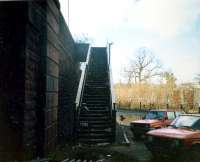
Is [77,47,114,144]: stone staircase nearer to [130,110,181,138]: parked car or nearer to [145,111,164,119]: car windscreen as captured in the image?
[130,110,181,138]: parked car

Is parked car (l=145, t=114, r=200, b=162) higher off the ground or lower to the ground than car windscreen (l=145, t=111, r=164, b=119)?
lower

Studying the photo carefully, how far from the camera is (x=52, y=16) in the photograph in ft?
35.4

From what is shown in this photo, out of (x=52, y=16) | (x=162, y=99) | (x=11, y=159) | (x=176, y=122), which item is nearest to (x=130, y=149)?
(x=176, y=122)

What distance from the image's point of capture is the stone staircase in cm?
1570

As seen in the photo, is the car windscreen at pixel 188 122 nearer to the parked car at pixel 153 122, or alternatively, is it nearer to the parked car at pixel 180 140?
the parked car at pixel 180 140

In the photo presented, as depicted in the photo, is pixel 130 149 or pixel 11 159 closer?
pixel 11 159

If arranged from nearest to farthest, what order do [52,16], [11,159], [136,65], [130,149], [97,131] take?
[11,159] < [52,16] < [130,149] < [97,131] < [136,65]

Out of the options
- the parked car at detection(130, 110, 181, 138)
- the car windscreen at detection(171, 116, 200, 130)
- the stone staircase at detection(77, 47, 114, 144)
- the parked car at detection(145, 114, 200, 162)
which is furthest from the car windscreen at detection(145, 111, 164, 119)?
the parked car at detection(145, 114, 200, 162)

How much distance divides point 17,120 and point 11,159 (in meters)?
0.81

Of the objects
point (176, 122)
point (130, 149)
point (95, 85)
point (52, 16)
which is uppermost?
point (52, 16)

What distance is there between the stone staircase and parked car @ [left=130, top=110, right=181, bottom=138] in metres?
1.68

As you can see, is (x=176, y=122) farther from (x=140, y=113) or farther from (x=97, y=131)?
(x=140, y=113)

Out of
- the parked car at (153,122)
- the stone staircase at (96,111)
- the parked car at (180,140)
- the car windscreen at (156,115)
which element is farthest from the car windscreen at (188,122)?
the car windscreen at (156,115)

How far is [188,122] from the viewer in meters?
12.3
